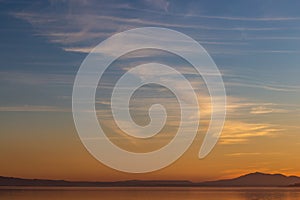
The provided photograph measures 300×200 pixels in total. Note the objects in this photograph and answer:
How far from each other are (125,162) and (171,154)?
4.47 meters

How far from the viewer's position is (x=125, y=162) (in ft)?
142

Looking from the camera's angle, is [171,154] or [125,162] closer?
[171,154]

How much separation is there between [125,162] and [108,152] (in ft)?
20.1

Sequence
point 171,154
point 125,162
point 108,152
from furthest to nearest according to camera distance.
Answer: point 125,162, point 171,154, point 108,152

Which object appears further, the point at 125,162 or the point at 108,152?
the point at 125,162

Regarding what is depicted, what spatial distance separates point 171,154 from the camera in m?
40.6

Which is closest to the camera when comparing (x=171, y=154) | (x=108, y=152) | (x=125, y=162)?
(x=108, y=152)

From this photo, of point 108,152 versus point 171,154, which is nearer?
point 108,152

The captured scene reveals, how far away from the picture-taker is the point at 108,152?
37438mm

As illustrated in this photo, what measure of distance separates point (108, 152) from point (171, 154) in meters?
5.34
